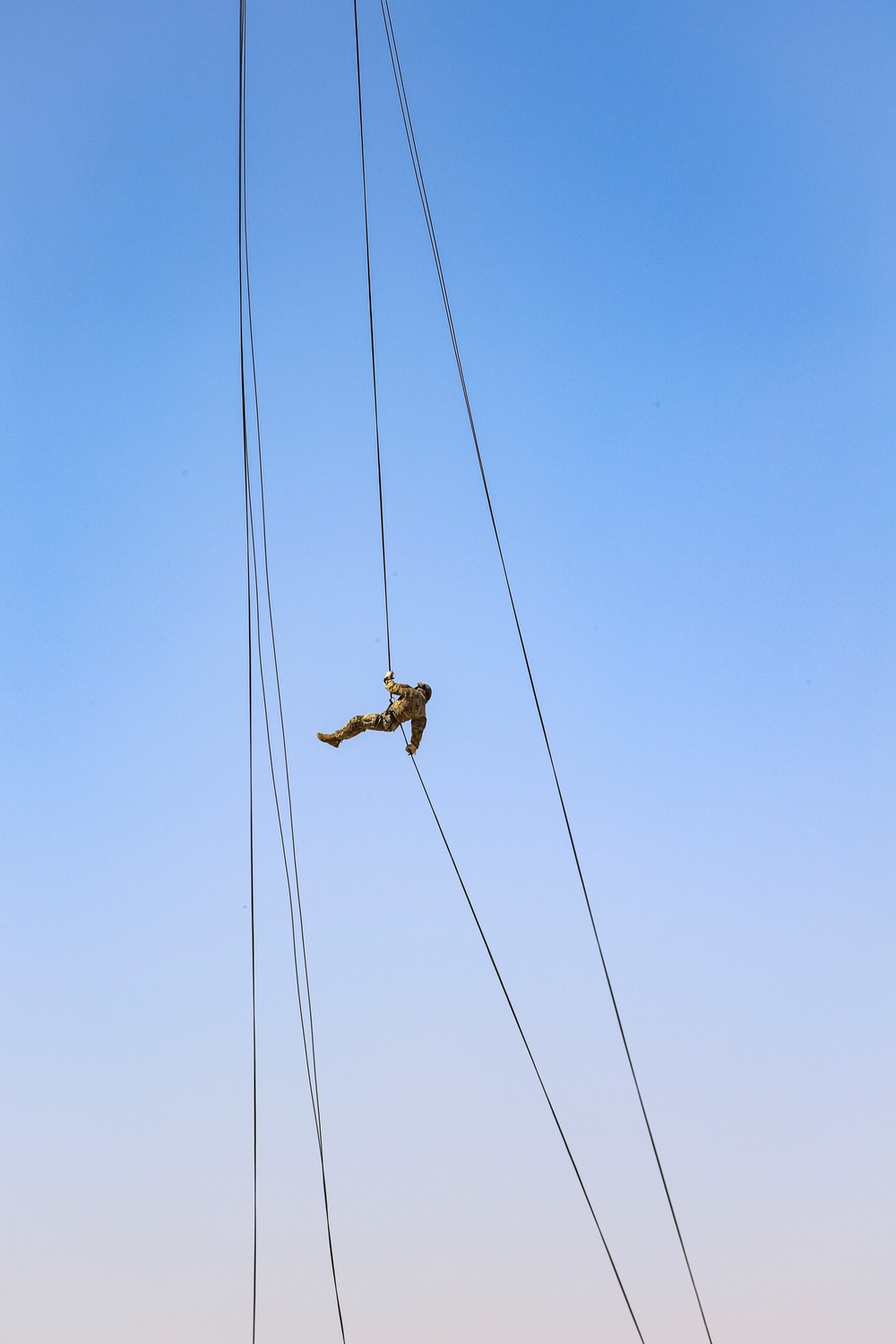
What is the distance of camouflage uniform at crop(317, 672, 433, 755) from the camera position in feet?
26.3

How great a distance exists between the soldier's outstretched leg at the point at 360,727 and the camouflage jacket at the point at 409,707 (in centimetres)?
7

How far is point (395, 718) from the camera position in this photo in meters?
8.12

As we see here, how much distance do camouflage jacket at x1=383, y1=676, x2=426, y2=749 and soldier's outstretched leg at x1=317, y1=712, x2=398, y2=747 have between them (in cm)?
7

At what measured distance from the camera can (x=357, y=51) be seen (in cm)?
905

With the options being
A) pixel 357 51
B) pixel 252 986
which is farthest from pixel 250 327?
pixel 252 986

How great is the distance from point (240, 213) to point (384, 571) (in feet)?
10.5

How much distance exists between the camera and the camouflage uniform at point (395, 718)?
8031 millimetres

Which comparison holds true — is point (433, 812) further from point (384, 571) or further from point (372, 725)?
point (384, 571)

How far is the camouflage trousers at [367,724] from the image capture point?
26.3ft

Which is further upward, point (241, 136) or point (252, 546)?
point (241, 136)

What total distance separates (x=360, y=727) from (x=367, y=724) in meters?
0.06

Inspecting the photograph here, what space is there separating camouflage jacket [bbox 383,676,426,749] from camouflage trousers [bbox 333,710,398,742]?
0.15 ft

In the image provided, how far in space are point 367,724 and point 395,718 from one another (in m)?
0.22

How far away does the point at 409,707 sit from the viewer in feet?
26.8
